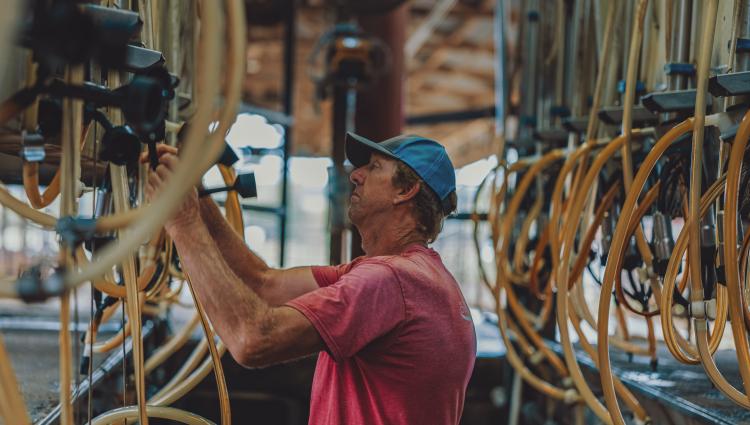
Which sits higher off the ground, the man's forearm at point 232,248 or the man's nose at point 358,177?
the man's nose at point 358,177

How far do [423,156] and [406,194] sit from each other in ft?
0.28

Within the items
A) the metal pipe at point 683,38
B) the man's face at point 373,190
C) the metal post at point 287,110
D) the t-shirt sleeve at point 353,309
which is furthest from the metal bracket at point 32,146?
the metal post at point 287,110

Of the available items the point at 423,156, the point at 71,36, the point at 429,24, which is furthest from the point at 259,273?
the point at 429,24

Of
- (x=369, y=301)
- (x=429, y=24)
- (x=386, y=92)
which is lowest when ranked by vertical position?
(x=369, y=301)

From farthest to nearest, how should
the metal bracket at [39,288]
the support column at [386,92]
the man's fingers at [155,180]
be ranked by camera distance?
1. the support column at [386,92]
2. the man's fingers at [155,180]
3. the metal bracket at [39,288]

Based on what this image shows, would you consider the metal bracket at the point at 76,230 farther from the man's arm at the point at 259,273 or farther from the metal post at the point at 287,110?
the metal post at the point at 287,110

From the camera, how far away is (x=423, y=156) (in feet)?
5.58

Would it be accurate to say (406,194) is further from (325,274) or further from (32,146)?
(32,146)

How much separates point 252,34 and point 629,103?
6184 mm

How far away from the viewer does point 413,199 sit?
1.68 m

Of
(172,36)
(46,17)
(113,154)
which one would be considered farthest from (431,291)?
(172,36)

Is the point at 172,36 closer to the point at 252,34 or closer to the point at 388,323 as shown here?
the point at 388,323

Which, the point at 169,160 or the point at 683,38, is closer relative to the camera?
the point at 169,160

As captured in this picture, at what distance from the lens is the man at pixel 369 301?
49.1 inches
